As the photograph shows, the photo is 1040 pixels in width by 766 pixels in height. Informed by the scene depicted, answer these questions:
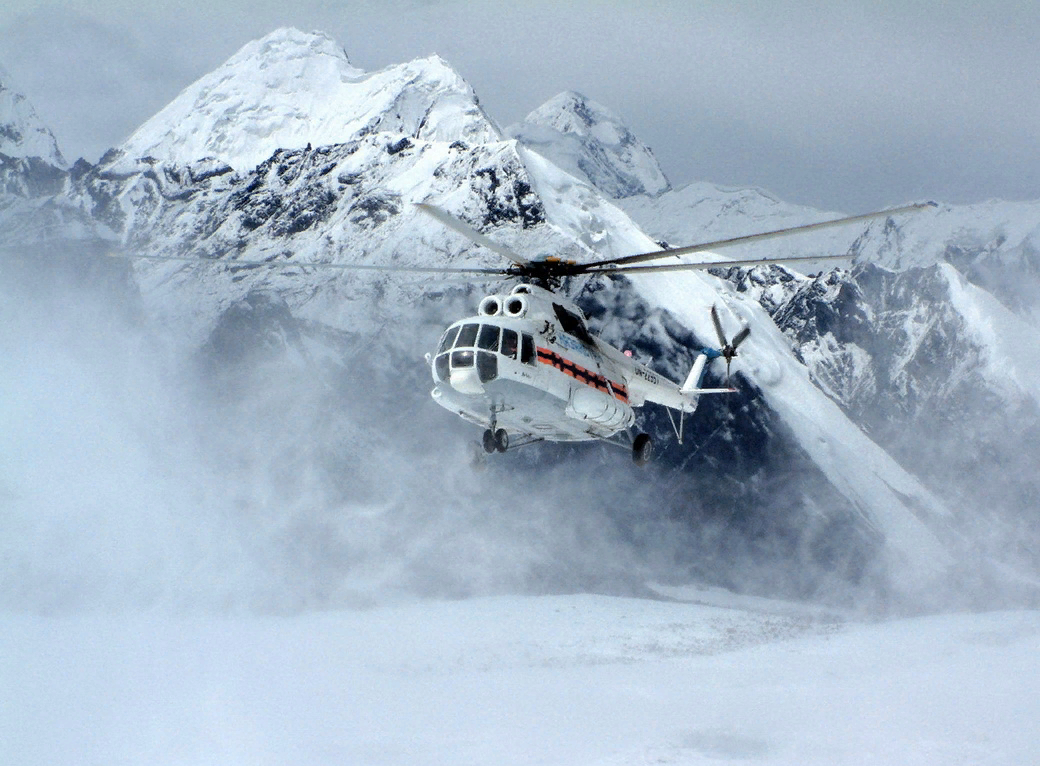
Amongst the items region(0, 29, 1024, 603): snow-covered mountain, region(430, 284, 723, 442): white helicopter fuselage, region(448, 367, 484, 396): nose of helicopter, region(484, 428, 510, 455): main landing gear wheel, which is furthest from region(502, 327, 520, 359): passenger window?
region(0, 29, 1024, 603): snow-covered mountain

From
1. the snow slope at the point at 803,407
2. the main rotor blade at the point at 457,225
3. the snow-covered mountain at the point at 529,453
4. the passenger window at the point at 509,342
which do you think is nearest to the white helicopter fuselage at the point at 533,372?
the passenger window at the point at 509,342

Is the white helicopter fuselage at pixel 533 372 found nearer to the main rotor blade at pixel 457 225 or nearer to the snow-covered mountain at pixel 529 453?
the main rotor blade at pixel 457 225

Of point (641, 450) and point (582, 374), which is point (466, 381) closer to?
point (582, 374)

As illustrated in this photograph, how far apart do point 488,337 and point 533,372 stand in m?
2.11

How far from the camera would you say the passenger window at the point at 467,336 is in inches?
1258

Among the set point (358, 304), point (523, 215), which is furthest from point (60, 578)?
point (523, 215)

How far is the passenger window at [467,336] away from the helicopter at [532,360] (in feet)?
0.11

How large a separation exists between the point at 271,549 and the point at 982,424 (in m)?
129

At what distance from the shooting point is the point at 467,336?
1265 inches

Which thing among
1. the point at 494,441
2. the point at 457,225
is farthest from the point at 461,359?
the point at 457,225

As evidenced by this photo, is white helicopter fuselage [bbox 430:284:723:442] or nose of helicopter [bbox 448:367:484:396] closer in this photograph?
nose of helicopter [bbox 448:367:484:396]

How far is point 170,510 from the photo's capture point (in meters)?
124

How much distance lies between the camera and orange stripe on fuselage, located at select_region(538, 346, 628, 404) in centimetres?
3350

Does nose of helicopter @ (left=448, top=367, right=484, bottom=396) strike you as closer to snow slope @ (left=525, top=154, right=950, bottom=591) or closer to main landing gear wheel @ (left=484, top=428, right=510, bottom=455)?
main landing gear wheel @ (left=484, top=428, right=510, bottom=455)
